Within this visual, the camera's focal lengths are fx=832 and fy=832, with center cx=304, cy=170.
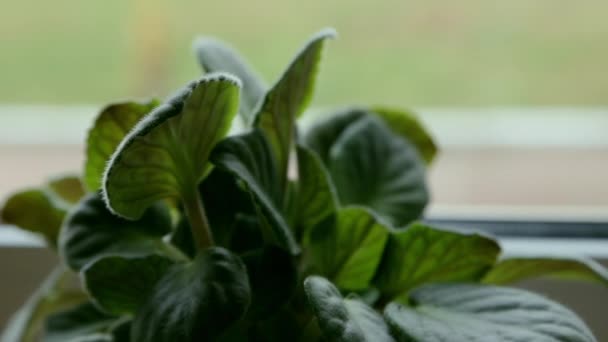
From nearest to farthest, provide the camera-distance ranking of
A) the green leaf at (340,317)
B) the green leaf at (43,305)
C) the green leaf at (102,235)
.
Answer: the green leaf at (340,317) → the green leaf at (102,235) → the green leaf at (43,305)

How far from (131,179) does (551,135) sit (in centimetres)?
58

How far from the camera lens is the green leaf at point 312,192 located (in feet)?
1.41

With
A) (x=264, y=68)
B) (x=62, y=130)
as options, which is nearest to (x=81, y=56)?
(x=62, y=130)

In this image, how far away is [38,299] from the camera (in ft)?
1.76

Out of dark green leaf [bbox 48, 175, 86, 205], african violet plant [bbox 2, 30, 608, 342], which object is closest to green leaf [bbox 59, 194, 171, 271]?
african violet plant [bbox 2, 30, 608, 342]

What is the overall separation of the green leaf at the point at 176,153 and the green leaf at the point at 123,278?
32 mm

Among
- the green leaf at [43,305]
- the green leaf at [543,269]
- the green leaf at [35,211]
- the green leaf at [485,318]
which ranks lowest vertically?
the green leaf at [43,305]

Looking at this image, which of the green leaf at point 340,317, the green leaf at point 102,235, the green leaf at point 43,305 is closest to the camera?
the green leaf at point 340,317

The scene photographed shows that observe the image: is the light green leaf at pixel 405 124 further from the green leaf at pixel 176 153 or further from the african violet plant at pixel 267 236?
the green leaf at pixel 176 153

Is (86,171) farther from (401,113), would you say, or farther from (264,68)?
(264,68)

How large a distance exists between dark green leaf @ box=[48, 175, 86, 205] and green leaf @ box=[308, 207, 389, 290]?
0.18 meters

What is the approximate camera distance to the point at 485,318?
38 cm

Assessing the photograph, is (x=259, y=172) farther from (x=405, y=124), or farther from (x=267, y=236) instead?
(x=405, y=124)

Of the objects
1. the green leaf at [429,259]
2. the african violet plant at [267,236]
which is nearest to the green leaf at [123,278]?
the african violet plant at [267,236]
